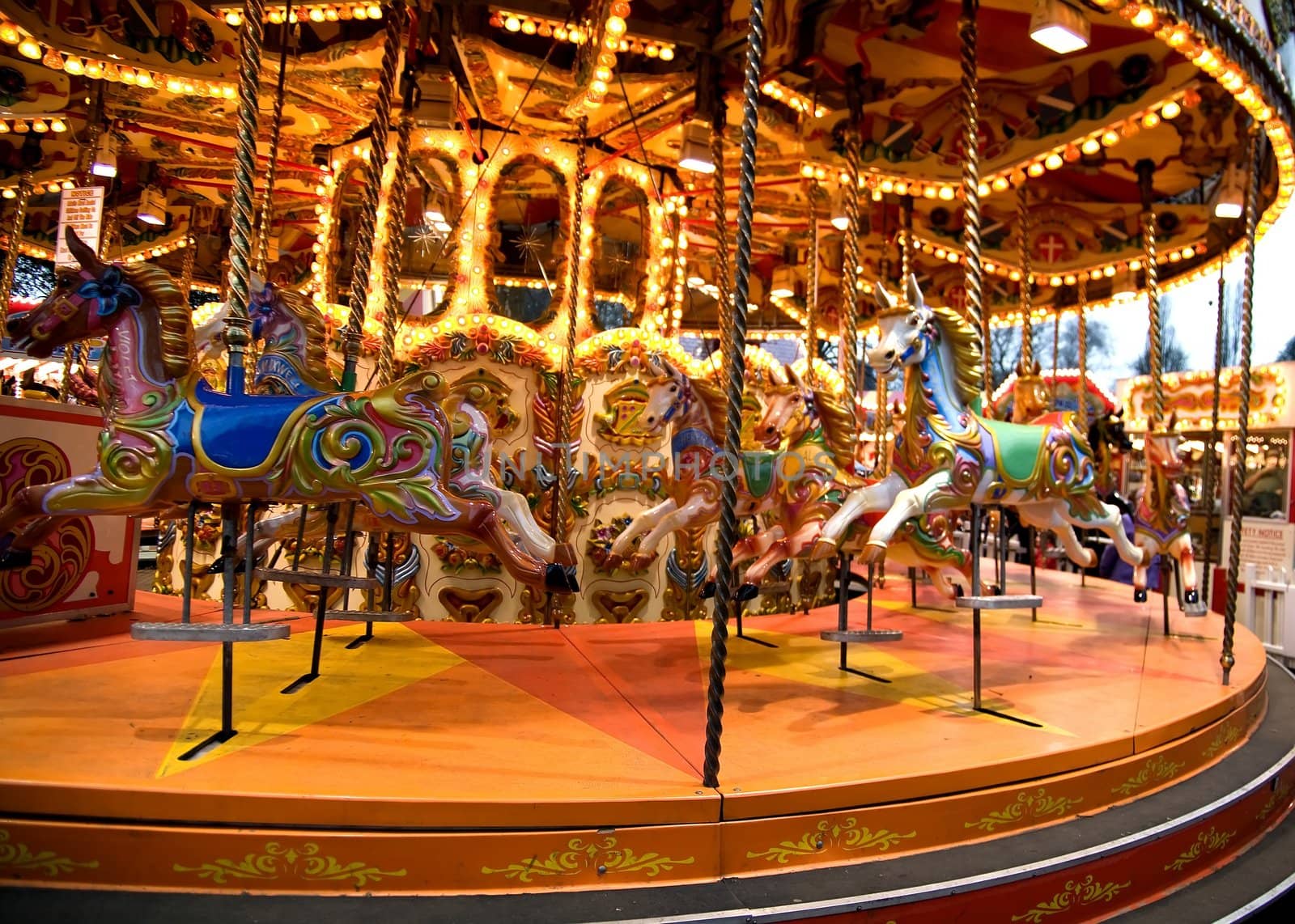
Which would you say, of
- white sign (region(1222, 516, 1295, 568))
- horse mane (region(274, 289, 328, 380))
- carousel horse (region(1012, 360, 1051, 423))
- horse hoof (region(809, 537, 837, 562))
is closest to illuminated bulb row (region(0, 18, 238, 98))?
horse mane (region(274, 289, 328, 380))

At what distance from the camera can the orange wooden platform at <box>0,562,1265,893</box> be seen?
225 centimetres

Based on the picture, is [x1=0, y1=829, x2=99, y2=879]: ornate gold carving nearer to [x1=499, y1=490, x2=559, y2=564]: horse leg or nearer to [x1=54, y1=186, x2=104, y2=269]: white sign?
[x1=499, y1=490, x2=559, y2=564]: horse leg

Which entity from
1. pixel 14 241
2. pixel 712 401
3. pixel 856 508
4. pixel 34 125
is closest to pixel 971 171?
pixel 712 401

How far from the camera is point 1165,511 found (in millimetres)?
5945

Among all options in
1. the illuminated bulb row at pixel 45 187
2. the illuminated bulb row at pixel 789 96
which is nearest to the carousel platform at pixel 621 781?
the illuminated bulb row at pixel 789 96

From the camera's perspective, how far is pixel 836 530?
156 inches

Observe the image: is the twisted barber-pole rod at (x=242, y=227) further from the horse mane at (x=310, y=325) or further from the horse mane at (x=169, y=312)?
the horse mane at (x=310, y=325)

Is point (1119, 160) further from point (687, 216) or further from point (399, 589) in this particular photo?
point (399, 589)

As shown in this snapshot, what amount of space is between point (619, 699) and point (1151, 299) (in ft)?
21.1

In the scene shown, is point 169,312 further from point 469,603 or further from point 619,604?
point 619,604

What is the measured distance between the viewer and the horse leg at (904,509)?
12.2 ft

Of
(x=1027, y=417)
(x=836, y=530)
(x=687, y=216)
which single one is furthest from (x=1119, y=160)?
(x=836, y=530)

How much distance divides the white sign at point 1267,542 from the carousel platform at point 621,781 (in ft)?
24.8

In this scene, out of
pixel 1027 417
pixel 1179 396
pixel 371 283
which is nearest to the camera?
pixel 371 283
